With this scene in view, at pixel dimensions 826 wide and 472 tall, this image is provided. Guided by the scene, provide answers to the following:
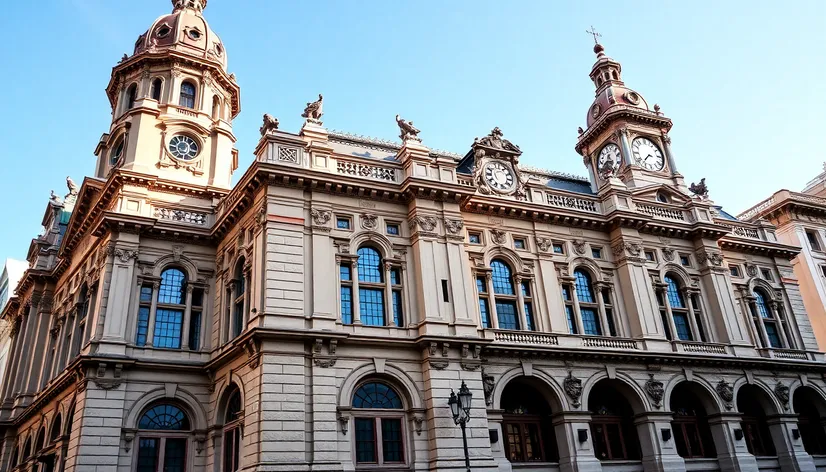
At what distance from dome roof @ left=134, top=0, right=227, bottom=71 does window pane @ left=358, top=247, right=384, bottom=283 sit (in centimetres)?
2137

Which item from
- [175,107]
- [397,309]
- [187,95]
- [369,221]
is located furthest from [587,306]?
[187,95]

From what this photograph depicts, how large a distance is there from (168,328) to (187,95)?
17.7 metres

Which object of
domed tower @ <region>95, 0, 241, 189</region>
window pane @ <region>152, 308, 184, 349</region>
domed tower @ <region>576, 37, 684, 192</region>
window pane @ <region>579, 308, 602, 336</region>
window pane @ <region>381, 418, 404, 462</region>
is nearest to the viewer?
window pane @ <region>381, 418, 404, 462</region>

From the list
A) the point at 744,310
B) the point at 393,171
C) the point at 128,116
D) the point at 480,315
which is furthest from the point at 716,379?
the point at 128,116

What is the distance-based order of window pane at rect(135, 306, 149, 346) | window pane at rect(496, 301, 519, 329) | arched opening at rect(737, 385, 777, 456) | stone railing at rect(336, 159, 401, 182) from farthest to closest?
arched opening at rect(737, 385, 777, 456) < window pane at rect(496, 301, 519, 329) < stone railing at rect(336, 159, 401, 182) < window pane at rect(135, 306, 149, 346)

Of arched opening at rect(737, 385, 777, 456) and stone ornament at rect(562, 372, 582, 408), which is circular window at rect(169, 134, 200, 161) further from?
arched opening at rect(737, 385, 777, 456)

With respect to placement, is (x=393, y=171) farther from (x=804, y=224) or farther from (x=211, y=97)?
(x=804, y=224)

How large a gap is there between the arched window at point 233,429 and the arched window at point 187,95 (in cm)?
2142

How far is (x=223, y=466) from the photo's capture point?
2905cm

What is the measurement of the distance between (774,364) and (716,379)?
4754 mm

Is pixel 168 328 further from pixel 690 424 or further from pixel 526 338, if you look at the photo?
pixel 690 424

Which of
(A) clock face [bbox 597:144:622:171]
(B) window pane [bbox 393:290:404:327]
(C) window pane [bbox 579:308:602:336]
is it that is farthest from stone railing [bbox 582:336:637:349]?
(A) clock face [bbox 597:144:622:171]

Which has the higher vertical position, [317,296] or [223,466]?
[317,296]

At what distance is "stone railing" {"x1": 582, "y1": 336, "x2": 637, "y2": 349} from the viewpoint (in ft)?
110
